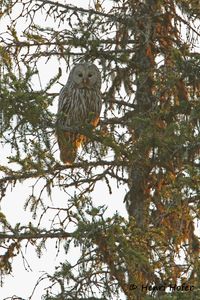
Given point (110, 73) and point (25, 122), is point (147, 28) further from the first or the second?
point (25, 122)

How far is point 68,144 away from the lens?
10.0 metres

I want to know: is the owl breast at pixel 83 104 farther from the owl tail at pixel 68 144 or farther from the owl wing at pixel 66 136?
the owl tail at pixel 68 144

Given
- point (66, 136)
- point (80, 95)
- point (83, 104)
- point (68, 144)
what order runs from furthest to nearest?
point (80, 95)
point (83, 104)
point (66, 136)
point (68, 144)

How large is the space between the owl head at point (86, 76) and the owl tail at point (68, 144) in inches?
38.8

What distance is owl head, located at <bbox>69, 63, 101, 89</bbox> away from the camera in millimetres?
12773

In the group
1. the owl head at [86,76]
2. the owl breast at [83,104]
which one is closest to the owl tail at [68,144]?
the owl breast at [83,104]

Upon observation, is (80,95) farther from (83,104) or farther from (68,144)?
(68,144)

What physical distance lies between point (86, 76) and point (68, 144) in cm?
287

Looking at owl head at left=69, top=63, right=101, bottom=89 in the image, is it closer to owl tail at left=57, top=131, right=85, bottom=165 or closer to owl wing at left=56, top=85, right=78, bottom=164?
owl wing at left=56, top=85, right=78, bottom=164

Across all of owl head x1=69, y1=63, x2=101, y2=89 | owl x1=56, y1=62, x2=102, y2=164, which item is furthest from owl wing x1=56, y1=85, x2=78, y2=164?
owl head x1=69, y1=63, x2=101, y2=89

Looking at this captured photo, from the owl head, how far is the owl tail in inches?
38.8

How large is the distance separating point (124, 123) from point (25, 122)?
2.19 metres

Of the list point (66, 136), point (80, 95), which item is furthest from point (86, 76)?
point (66, 136)

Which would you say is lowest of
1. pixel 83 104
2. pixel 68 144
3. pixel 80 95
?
pixel 68 144
